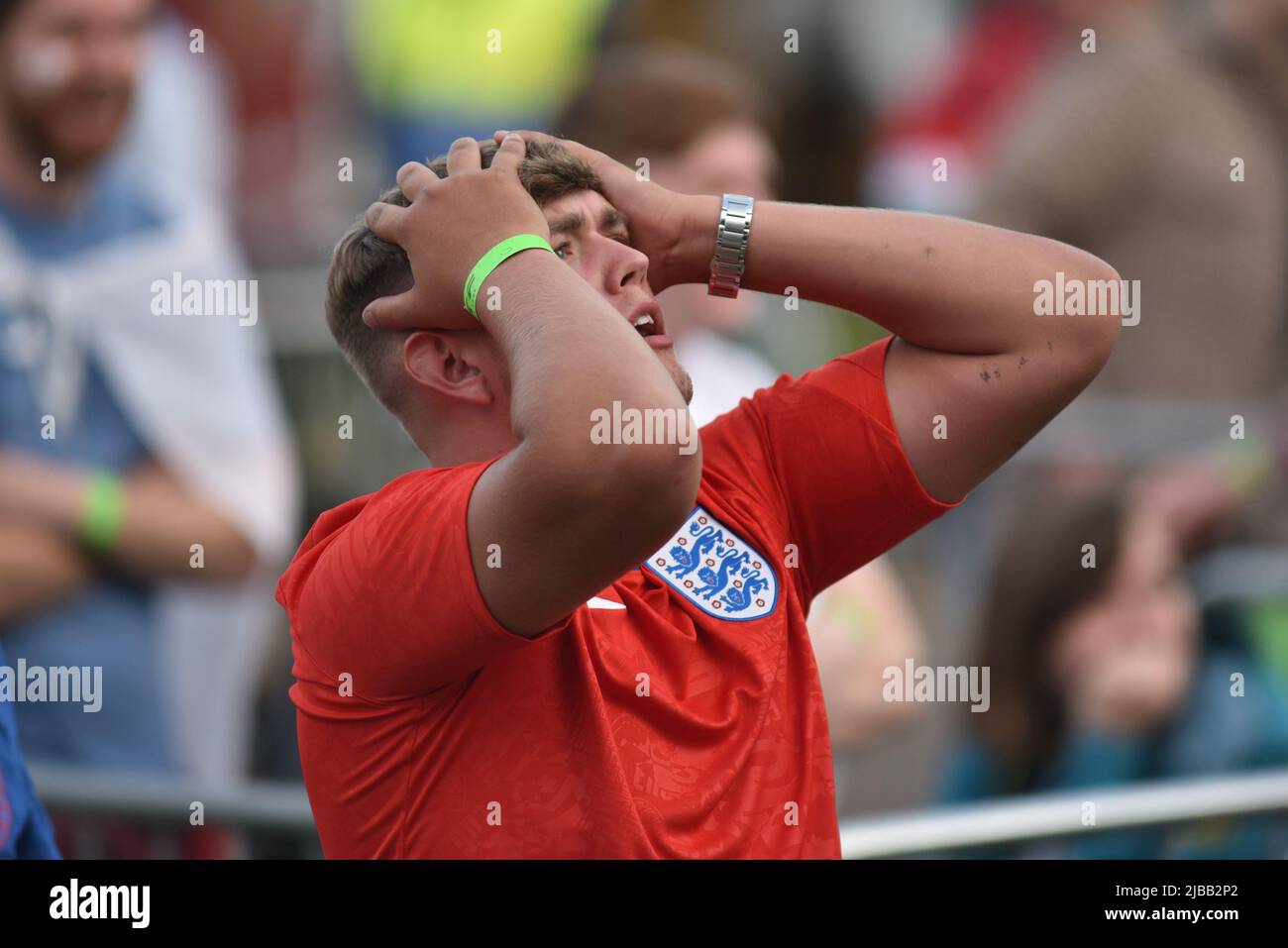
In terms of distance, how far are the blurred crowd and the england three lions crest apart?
1.24m

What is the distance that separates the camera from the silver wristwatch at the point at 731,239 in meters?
2.44

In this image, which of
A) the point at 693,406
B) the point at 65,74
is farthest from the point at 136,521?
the point at 693,406

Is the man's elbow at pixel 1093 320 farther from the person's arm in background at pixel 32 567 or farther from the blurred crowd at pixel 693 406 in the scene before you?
the person's arm in background at pixel 32 567

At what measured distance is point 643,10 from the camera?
27.4 feet

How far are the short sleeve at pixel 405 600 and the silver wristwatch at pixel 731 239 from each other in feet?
1.54

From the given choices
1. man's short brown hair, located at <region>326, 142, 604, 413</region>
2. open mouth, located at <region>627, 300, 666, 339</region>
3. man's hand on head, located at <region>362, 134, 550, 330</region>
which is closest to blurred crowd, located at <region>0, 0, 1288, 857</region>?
man's short brown hair, located at <region>326, 142, 604, 413</region>

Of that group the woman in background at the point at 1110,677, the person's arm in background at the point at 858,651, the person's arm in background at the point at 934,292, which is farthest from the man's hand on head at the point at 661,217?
the woman in background at the point at 1110,677

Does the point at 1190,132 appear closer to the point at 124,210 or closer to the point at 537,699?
the point at 124,210

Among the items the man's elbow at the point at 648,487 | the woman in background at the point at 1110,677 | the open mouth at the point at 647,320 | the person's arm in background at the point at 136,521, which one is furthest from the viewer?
the woman in background at the point at 1110,677

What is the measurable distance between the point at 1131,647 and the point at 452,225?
3258mm

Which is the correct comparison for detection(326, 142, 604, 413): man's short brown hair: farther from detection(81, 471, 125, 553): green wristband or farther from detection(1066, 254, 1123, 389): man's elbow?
detection(81, 471, 125, 553): green wristband

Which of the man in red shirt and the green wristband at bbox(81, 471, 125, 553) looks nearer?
the man in red shirt

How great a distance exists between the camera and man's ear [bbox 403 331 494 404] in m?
2.35
